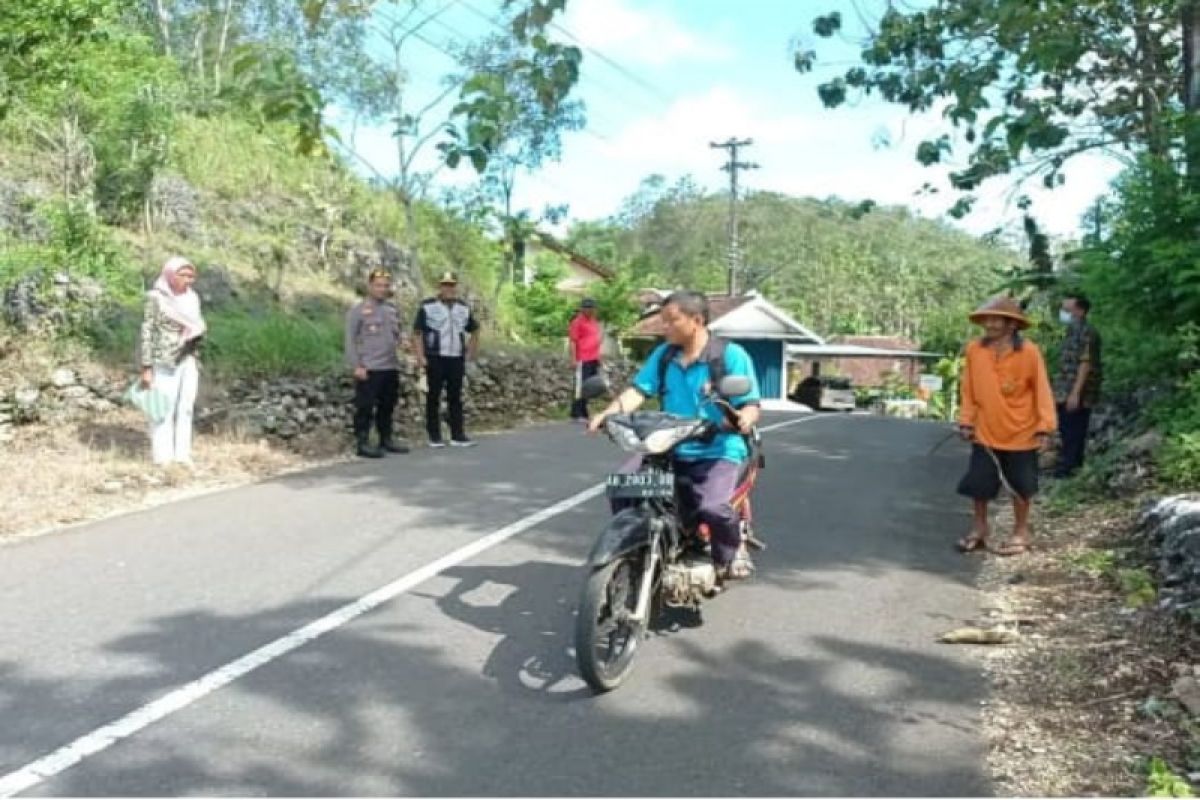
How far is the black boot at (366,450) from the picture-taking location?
11602 millimetres

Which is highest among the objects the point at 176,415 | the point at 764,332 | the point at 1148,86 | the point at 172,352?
the point at 1148,86

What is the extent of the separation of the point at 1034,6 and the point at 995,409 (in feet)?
10.7

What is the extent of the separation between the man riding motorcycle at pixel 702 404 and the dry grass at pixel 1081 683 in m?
1.39

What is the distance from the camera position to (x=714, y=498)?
5.70 m

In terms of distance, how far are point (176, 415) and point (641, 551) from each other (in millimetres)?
6067

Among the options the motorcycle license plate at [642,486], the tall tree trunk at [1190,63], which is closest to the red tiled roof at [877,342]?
the tall tree trunk at [1190,63]

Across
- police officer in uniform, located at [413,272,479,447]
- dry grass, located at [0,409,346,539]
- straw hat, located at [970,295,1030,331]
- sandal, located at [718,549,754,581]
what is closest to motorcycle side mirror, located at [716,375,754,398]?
sandal, located at [718,549,754,581]

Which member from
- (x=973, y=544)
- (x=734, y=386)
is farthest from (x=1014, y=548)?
→ (x=734, y=386)

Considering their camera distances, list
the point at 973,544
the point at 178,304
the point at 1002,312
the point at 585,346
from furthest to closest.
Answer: the point at 585,346 → the point at 178,304 → the point at 973,544 → the point at 1002,312

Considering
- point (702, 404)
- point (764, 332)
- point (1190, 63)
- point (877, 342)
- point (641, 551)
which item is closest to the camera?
point (641, 551)

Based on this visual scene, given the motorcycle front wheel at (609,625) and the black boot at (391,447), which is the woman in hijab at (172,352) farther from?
the motorcycle front wheel at (609,625)

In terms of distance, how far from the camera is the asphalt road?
3961 mm

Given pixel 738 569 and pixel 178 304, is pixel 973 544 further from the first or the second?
pixel 178 304

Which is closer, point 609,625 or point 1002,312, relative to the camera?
point 609,625
